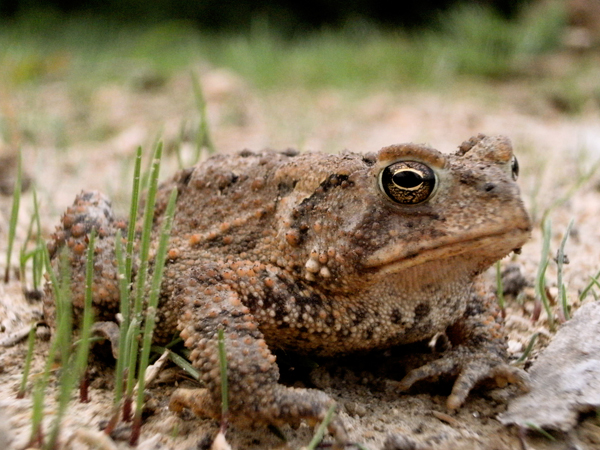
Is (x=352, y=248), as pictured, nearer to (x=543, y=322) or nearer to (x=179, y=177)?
(x=179, y=177)

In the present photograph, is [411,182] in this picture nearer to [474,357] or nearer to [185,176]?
[474,357]

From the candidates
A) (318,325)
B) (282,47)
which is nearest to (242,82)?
(282,47)

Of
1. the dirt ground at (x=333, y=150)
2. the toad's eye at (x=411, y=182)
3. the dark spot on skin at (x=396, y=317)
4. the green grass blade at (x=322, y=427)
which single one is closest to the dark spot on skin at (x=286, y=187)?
the toad's eye at (x=411, y=182)

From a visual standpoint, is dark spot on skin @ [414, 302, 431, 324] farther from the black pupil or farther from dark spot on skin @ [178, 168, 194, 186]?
dark spot on skin @ [178, 168, 194, 186]

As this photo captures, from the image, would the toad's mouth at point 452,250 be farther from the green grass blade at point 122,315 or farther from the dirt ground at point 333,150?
the green grass blade at point 122,315

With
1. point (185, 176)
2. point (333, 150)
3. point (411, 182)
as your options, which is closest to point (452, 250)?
point (411, 182)

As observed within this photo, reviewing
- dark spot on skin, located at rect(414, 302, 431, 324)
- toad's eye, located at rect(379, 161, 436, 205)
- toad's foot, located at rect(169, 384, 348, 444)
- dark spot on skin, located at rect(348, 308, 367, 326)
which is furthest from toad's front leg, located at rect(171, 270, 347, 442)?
toad's eye, located at rect(379, 161, 436, 205)
